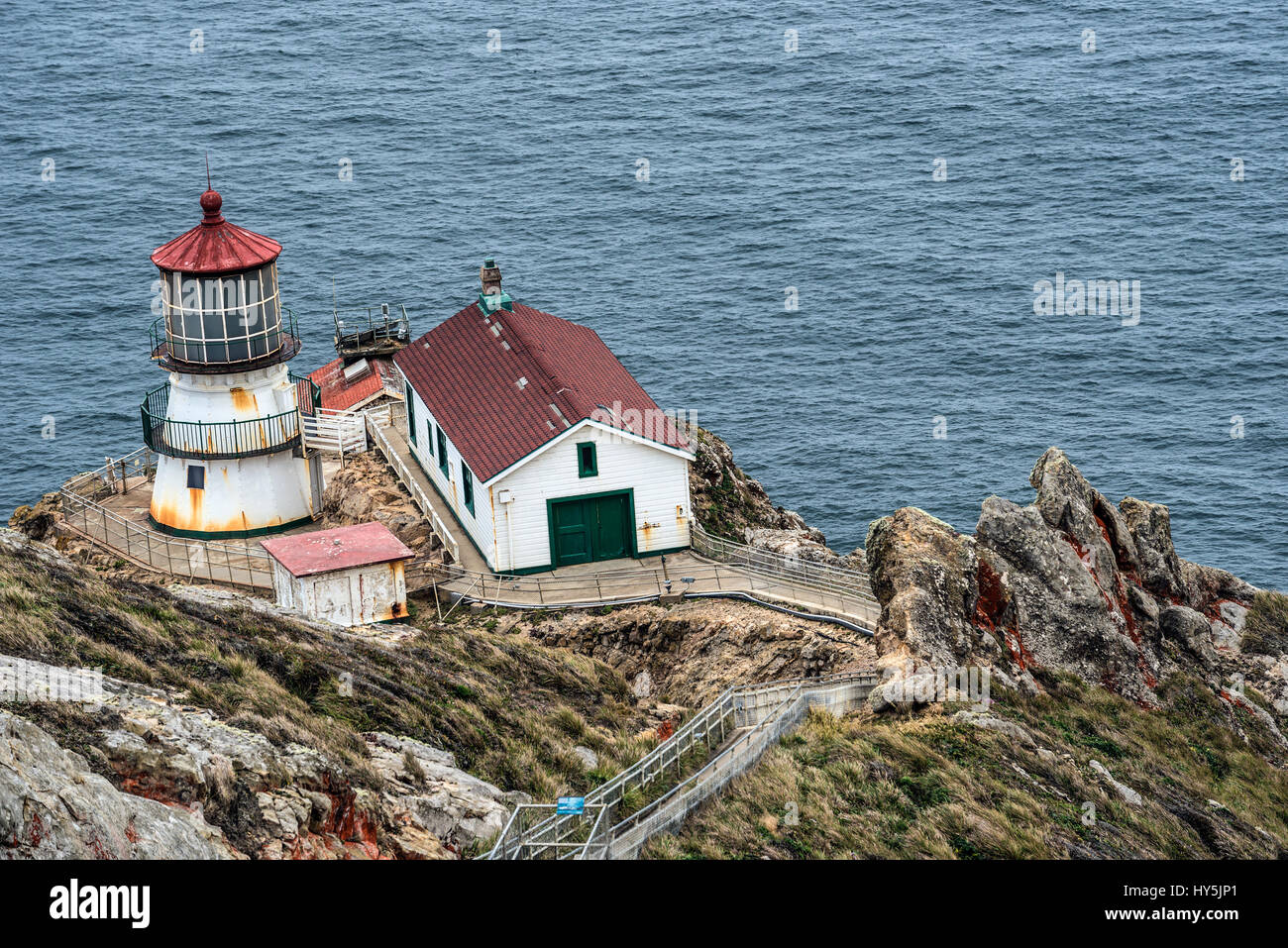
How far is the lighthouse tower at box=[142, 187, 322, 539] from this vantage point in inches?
1821

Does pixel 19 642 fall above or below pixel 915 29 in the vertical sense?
below

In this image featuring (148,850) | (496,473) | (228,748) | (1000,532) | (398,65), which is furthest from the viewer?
(398,65)

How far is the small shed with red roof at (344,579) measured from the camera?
133 feet

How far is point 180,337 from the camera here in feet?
155

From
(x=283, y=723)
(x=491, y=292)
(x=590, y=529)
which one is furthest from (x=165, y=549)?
(x=283, y=723)

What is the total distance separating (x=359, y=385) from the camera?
2468 inches

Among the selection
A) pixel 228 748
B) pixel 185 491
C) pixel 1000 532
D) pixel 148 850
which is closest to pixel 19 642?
pixel 228 748

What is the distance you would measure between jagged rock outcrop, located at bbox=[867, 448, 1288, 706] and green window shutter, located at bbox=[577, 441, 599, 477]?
8.85 metres

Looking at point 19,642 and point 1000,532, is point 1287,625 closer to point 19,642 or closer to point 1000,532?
point 1000,532

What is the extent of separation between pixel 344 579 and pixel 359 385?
2290cm

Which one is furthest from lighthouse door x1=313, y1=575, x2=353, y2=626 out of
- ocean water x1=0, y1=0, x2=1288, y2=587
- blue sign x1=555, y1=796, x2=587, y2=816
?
ocean water x1=0, y1=0, x2=1288, y2=587

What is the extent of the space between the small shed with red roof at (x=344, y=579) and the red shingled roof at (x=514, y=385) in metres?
3.72

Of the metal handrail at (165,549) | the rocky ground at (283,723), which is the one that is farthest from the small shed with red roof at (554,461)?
the rocky ground at (283,723)

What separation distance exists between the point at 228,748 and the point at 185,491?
30569 mm
